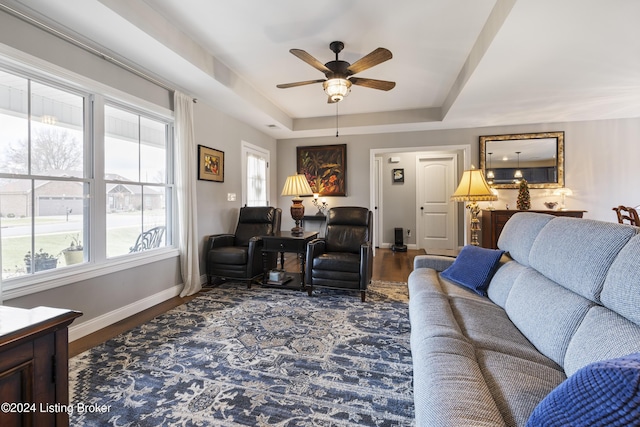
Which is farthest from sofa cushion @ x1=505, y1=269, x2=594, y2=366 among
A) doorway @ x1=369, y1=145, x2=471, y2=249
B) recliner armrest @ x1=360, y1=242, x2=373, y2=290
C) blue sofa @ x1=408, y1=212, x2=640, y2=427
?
doorway @ x1=369, y1=145, x2=471, y2=249

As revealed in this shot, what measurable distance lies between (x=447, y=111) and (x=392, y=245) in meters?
3.26

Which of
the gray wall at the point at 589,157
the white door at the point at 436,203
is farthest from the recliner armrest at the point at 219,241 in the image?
the white door at the point at 436,203

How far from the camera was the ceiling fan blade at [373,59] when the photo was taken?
245cm

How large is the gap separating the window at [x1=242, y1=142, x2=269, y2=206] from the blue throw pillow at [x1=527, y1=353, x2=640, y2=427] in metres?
4.73

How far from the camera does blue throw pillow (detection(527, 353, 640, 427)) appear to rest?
0.50m

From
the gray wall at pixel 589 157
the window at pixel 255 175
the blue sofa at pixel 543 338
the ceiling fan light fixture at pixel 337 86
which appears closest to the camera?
the blue sofa at pixel 543 338

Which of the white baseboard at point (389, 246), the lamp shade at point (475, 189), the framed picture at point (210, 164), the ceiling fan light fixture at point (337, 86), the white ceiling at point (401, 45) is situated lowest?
the white baseboard at point (389, 246)

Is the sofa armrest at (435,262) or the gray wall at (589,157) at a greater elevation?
the gray wall at (589,157)

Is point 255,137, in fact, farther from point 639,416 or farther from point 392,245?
point 639,416

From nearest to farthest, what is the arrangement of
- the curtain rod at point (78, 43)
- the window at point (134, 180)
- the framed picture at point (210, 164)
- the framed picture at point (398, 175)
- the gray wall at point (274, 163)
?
the curtain rod at point (78, 43)
the gray wall at point (274, 163)
the window at point (134, 180)
the framed picture at point (210, 164)
the framed picture at point (398, 175)

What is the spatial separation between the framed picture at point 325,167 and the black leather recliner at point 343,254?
205 centimetres

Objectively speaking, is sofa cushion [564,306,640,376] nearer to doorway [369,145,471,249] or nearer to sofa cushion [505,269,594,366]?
sofa cushion [505,269,594,366]

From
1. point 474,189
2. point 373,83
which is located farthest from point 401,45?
point 474,189

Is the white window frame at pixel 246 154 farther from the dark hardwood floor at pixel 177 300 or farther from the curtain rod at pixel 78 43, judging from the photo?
the curtain rod at pixel 78 43
